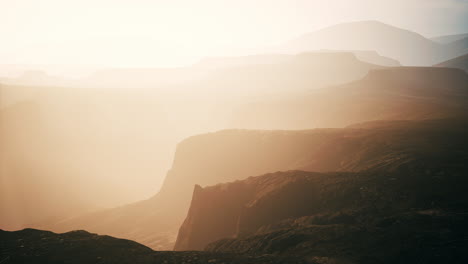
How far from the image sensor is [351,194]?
19156 mm

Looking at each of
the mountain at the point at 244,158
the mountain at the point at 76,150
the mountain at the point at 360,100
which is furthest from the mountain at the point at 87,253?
the mountain at the point at 76,150

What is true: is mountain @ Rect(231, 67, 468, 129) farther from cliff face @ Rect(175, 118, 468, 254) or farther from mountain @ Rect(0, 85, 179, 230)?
mountain @ Rect(0, 85, 179, 230)

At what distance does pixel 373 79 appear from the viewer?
116 metres

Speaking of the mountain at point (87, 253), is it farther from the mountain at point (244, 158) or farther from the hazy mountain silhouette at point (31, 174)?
the hazy mountain silhouette at point (31, 174)

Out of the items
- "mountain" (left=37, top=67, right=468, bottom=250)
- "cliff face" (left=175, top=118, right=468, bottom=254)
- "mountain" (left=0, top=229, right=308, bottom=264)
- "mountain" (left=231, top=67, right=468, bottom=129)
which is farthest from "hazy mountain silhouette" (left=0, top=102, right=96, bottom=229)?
"mountain" (left=0, top=229, right=308, bottom=264)

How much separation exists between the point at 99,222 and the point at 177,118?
10319 centimetres

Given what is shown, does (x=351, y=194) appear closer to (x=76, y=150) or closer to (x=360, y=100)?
(x=360, y=100)

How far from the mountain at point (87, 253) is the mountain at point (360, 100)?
66.8 meters

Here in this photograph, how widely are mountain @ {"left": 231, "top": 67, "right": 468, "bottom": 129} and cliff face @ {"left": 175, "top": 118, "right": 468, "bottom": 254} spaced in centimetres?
4302

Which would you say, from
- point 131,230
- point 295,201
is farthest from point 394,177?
point 131,230

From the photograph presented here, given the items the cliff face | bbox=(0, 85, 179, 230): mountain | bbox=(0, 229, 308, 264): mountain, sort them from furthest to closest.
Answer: bbox=(0, 85, 179, 230): mountain
the cliff face
bbox=(0, 229, 308, 264): mountain

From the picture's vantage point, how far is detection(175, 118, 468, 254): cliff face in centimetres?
1602

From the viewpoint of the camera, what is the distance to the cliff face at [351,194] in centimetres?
1602

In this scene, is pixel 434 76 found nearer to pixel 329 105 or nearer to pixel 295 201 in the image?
pixel 329 105
